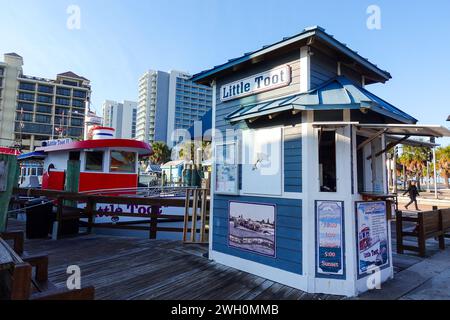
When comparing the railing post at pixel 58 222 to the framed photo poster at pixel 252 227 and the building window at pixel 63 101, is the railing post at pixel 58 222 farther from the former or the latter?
the building window at pixel 63 101

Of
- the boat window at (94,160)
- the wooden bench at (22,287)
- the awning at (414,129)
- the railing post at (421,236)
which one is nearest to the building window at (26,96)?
the boat window at (94,160)

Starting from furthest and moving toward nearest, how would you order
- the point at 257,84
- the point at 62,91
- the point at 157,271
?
the point at 62,91 → the point at 257,84 → the point at 157,271

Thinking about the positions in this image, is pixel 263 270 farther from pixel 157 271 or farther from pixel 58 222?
pixel 58 222

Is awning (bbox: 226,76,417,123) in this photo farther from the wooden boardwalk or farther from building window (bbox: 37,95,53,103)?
building window (bbox: 37,95,53,103)

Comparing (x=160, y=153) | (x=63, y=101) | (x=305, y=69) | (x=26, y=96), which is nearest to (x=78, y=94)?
(x=63, y=101)

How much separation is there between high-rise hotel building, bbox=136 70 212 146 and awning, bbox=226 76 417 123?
108 metres

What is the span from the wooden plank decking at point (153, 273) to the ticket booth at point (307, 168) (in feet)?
1.31

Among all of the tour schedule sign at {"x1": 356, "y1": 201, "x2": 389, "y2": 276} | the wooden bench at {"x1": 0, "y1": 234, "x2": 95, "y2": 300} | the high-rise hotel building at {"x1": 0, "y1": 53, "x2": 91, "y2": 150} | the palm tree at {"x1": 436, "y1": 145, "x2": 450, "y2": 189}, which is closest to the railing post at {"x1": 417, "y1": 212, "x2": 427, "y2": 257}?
the tour schedule sign at {"x1": 356, "y1": 201, "x2": 389, "y2": 276}

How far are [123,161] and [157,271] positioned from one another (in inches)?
262

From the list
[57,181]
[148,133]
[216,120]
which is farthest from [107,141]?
[148,133]

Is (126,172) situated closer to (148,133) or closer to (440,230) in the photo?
(440,230)

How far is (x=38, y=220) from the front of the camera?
7.45m

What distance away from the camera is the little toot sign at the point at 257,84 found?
473cm

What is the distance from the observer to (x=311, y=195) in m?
4.22
